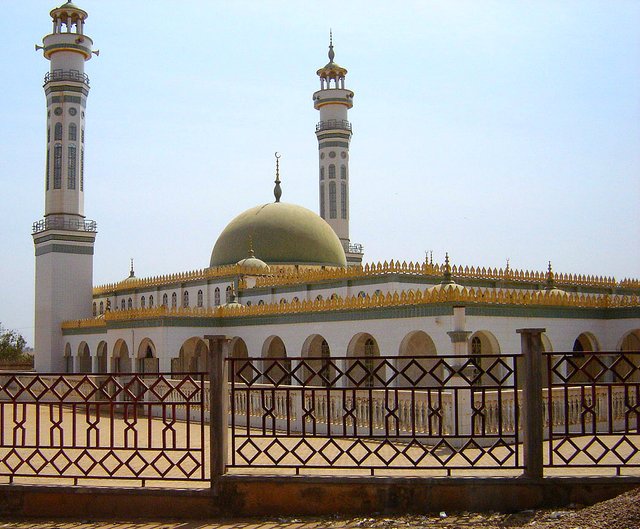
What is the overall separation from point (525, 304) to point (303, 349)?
20.6ft

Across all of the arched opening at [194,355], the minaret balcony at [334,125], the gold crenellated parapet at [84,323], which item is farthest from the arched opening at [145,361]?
the minaret balcony at [334,125]

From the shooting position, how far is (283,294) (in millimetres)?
27141

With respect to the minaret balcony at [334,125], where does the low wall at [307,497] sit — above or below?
below

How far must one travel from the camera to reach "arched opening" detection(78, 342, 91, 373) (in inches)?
1274

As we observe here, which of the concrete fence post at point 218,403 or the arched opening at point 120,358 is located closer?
the concrete fence post at point 218,403

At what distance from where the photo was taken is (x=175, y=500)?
312 inches

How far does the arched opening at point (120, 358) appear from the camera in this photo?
2730 cm

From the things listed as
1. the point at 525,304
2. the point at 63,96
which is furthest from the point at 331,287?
the point at 63,96

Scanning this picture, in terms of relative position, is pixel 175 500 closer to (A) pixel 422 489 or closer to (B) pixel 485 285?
(A) pixel 422 489

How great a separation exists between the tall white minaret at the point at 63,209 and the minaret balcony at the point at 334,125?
1182 centimetres

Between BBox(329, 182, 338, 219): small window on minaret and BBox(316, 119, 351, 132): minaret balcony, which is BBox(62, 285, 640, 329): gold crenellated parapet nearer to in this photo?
BBox(329, 182, 338, 219): small window on minaret

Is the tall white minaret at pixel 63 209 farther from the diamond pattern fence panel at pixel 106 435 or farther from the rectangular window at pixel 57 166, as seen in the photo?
the diamond pattern fence panel at pixel 106 435

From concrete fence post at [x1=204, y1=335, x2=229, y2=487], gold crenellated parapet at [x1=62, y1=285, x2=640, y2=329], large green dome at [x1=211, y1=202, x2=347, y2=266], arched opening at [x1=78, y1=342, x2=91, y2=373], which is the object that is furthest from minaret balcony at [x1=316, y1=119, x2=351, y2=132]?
concrete fence post at [x1=204, y1=335, x2=229, y2=487]

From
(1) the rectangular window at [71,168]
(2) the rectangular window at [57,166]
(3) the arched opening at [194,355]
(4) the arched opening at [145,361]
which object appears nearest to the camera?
(4) the arched opening at [145,361]
